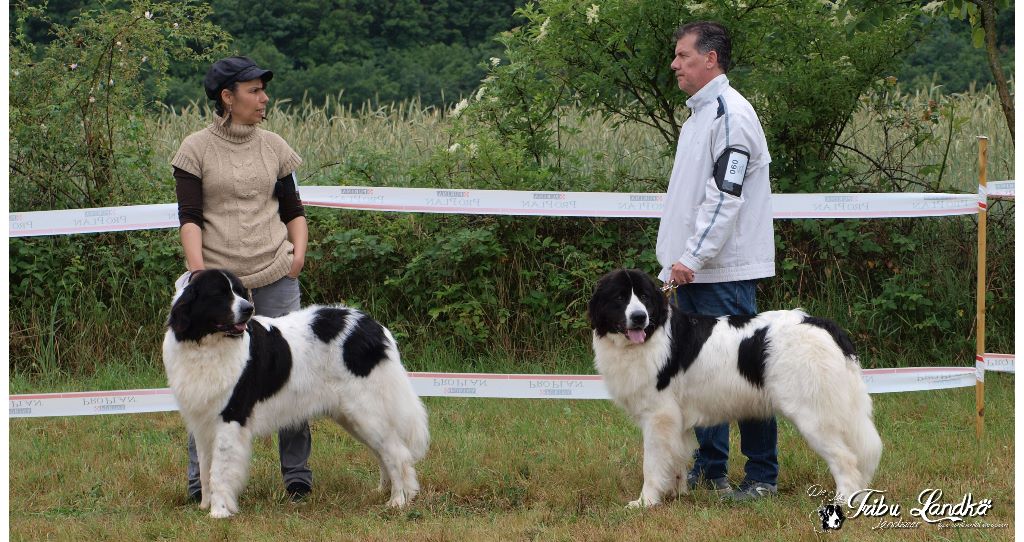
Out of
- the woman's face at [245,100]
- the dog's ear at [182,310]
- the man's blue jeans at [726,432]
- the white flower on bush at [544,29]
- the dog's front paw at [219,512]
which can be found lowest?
the dog's front paw at [219,512]

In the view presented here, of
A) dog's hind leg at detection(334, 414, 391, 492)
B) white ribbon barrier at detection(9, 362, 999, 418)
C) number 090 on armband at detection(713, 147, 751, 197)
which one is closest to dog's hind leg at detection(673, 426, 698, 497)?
number 090 on armband at detection(713, 147, 751, 197)

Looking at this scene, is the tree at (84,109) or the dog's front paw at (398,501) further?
the tree at (84,109)

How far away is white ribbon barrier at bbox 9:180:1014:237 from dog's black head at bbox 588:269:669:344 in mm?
1987

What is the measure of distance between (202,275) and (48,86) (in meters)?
4.65

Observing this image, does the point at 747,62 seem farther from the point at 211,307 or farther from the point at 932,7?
the point at 211,307

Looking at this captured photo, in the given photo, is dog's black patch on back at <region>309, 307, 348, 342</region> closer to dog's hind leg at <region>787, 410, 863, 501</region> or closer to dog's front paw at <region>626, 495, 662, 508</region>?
dog's front paw at <region>626, 495, 662, 508</region>

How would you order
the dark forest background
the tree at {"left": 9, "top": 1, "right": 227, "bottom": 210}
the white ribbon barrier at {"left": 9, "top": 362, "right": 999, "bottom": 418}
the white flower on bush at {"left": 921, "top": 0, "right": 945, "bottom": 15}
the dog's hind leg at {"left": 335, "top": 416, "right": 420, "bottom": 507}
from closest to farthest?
1. the dog's hind leg at {"left": 335, "top": 416, "right": 420, "bottom": 507}
2. the white ribbon barrier at {"left": 9, "top": 362, "right": 999, "bottom": 418}
3. the white flower on bush at {"left": 921, "top": 0, "right": 945, "bottom": 15}
4. the tree at {"left": 9, "top": 1, "right": 227, "bottom": 210}
5. the dark forest background

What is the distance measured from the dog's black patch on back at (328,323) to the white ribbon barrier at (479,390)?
5.83 feet

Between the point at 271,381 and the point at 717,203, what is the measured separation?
222 centimetres

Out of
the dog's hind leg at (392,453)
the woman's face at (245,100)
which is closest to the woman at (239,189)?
the woman's face at (245,100)

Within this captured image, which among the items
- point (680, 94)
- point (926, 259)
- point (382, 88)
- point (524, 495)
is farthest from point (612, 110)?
point (382, 88)

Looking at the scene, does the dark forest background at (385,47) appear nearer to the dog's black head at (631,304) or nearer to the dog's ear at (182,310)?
the dog's ear at (182,310)

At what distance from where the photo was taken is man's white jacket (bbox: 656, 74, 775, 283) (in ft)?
15.8

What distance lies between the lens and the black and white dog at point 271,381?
4.81 metres
